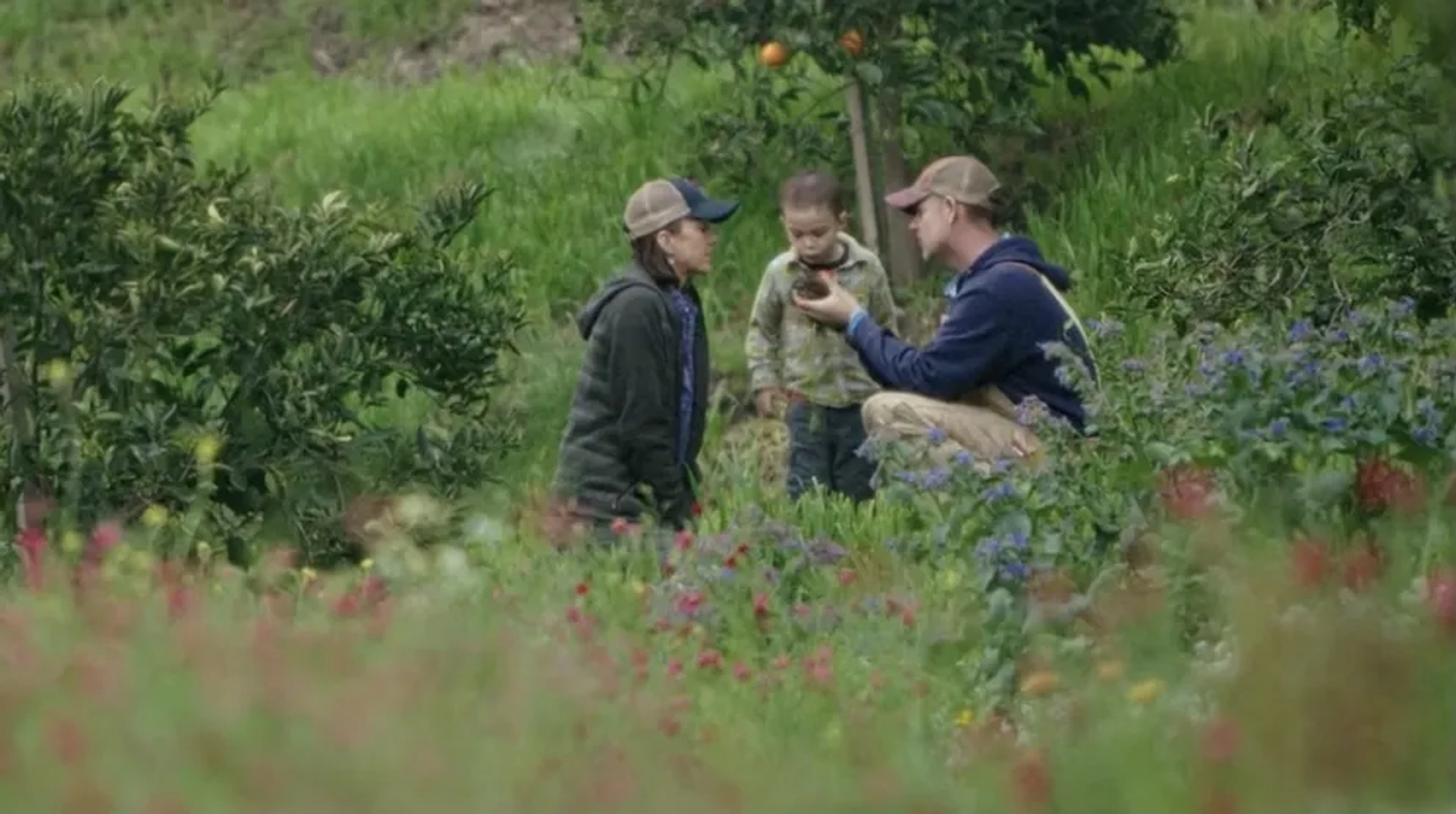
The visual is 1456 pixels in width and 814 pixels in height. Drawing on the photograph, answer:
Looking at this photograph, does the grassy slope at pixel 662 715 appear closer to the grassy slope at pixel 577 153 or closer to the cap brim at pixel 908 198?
the cap brim at pixel 908 198

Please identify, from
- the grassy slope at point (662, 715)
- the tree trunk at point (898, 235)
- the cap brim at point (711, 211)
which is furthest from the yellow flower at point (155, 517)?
the tree trunk at point (898, 235)

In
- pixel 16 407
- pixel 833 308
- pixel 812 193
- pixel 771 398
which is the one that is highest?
pixel 812 193

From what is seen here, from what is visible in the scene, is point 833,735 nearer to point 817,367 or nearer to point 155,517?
point 155,517

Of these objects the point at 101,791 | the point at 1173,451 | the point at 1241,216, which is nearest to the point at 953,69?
the point at 1241,216

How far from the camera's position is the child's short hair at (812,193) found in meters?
8.84

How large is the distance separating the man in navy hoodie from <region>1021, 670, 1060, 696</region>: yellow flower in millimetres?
2386

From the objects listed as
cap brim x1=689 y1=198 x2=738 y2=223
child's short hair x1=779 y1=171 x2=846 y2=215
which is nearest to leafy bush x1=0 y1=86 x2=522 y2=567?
cap brim x1=689 y1=198 x2=738 y2=223

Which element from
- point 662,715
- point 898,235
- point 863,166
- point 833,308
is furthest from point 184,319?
point 898,235

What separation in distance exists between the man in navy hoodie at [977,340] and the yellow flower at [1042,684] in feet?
7.83

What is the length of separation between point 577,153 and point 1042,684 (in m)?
8.75

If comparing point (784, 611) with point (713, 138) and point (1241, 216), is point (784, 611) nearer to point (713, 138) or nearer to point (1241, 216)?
point (1241, 216)

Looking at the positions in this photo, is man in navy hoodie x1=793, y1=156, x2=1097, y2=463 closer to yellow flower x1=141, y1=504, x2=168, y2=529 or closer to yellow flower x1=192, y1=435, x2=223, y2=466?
yellow flower x1=192, y1=435, x2=223, y2=466

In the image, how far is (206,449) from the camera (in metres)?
7.93

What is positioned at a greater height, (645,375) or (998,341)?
(998,341)
